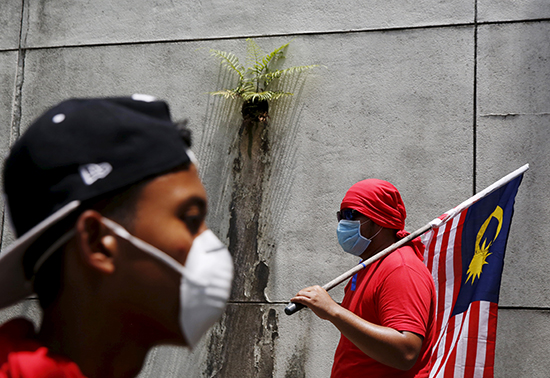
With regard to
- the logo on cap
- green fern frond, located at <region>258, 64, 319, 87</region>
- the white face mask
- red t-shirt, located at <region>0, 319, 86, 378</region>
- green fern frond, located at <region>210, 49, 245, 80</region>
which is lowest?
red t-shirt, located at <region>0, 319, 86, 378</region>

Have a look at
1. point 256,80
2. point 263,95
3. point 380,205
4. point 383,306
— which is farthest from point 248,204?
point 383,306

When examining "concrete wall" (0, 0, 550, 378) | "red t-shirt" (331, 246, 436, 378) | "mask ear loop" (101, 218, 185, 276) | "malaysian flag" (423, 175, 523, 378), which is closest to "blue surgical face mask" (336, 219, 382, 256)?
"red t-shirt" (331, 246, 436, 378)

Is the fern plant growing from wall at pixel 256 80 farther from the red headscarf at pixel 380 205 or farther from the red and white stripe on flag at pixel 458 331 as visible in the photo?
the red and white stripe on flag at pixel 458 331

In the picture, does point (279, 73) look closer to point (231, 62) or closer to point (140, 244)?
point (231, 62)

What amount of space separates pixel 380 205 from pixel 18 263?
229 cm

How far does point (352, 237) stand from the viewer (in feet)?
10.6

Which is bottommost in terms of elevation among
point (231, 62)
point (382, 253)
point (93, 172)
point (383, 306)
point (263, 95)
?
point (383, 306)

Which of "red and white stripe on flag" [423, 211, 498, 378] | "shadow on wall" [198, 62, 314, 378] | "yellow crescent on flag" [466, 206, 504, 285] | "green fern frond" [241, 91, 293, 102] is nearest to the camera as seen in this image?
"red and white stripe on flag" [423, 211, 498, 378]

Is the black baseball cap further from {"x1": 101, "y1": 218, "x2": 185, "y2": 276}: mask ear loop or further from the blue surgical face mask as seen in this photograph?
the blue surgical face mask

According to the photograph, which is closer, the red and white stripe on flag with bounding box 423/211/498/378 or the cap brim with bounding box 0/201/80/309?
the cap brim with bounding box 0/201/80/309

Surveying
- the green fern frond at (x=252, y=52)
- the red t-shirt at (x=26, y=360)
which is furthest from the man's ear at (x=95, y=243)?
the green fern frond at (x=252, y=52)

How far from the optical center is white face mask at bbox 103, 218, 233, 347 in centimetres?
104

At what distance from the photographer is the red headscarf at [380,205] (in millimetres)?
3104

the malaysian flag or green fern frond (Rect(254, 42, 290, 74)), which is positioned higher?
green fern frond (Rect(254, 42, 290, 74))
